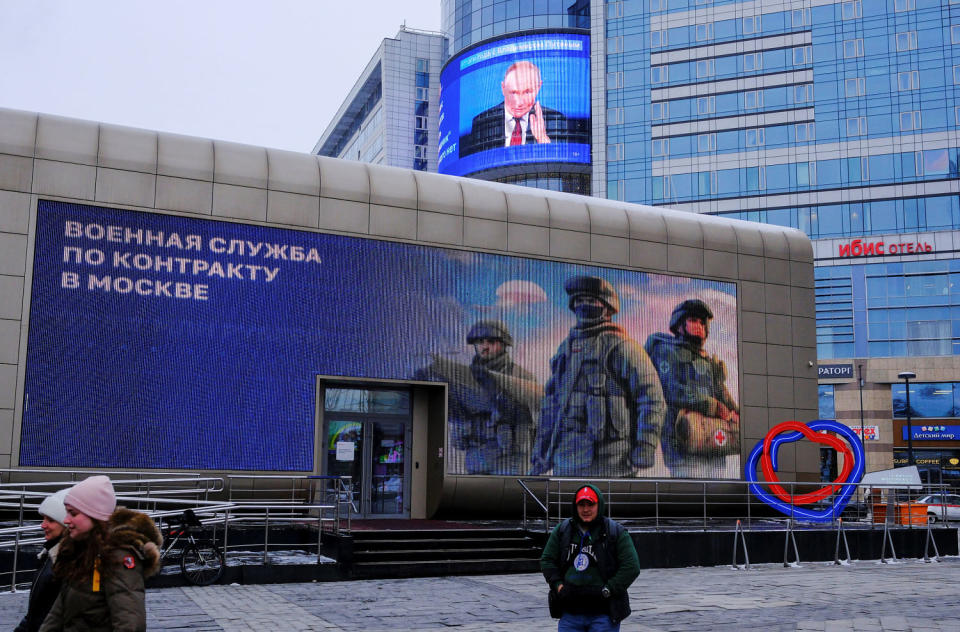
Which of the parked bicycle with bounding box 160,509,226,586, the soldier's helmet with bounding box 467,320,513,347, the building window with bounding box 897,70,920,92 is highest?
the building window with bounding box 897,70,920,92

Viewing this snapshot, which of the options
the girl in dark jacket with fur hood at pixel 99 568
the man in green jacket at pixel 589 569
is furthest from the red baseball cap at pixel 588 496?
the girl in dark jacket with fur hood at pixel 99 568

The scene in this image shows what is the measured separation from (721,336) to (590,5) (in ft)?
229

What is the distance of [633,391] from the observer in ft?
89.0

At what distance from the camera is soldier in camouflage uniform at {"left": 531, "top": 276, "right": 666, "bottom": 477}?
1026 inches

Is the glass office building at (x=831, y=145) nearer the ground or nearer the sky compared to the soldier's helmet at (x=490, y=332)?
nearer the sky

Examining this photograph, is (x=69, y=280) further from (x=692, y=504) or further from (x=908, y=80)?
(x=908, y=80)

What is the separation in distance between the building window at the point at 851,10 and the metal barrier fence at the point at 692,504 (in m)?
58.4

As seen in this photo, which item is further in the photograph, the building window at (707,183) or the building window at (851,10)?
the building window at (707,183)

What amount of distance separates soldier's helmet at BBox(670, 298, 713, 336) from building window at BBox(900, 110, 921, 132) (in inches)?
2094

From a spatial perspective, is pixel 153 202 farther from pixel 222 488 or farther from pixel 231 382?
pixel 222 488

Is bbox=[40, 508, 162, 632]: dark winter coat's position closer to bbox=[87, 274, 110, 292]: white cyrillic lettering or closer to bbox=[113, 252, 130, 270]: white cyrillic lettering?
bbox=[87, 274, 110, 292]: white cyrillic lettering

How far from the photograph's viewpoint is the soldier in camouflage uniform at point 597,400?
26062 millimetres

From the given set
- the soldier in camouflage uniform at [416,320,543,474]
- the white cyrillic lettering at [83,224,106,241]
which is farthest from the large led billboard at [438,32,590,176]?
the white cyrillic lettering at [83,224,106,241]

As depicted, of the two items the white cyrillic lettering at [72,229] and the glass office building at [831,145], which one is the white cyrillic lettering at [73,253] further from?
the glass office building at [831,145]
